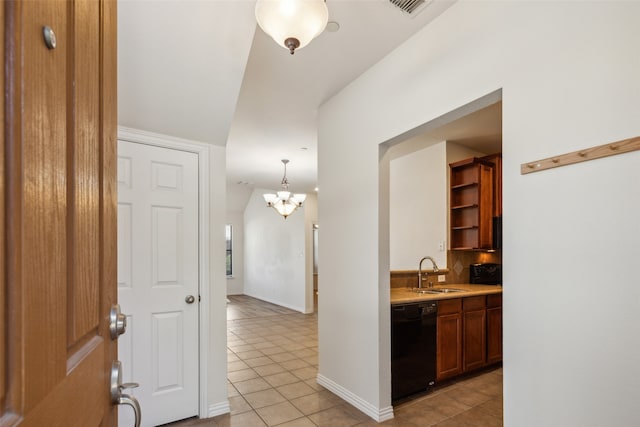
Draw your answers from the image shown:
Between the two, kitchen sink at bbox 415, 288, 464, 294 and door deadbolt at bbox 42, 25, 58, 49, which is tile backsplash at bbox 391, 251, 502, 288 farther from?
door deadbolt at bbox 42, 25, 58, 49

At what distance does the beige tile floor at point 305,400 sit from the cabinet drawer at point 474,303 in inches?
28.3

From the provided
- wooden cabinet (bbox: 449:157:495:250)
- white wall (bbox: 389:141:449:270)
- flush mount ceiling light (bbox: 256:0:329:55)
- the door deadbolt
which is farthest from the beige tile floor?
the door deadbolt

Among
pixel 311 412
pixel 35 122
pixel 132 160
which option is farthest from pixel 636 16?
pixel 311 412

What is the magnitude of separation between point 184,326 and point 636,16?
10.2ft

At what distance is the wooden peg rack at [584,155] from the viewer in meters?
1.34

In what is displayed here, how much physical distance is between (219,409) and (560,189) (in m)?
2.78

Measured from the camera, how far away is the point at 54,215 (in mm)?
479

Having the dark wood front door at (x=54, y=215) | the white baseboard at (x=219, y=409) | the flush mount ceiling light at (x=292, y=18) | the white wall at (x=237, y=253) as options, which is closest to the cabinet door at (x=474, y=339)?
the white baseboard at (x=219, y=409)

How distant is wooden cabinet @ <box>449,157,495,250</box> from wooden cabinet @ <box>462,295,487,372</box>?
2.87 feet

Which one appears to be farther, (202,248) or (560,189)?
(202,248)

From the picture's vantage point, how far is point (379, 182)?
2.83 meters

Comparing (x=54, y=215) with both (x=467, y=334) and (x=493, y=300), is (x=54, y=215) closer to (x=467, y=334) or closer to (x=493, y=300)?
(x=467, y=334)

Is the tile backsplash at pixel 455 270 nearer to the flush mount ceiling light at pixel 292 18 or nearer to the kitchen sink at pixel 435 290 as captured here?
the kitchen sink at pixel 435 290

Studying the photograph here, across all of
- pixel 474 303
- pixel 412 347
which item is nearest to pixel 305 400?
pixel 412 347
